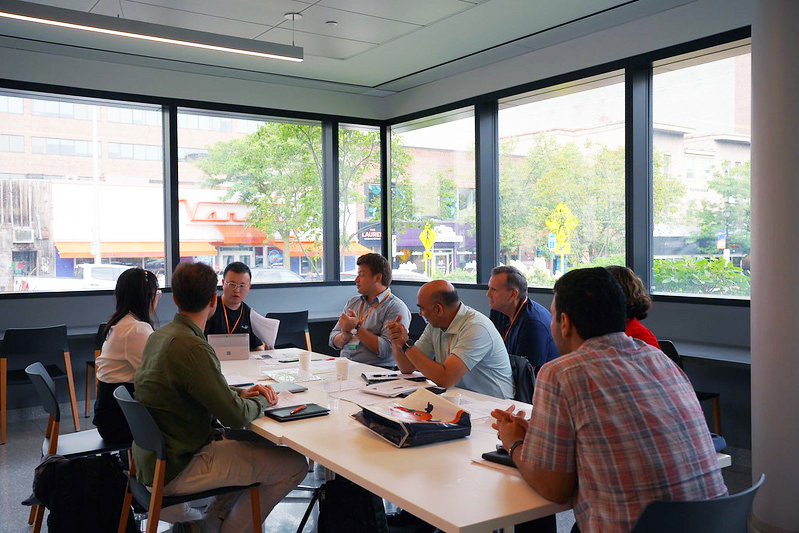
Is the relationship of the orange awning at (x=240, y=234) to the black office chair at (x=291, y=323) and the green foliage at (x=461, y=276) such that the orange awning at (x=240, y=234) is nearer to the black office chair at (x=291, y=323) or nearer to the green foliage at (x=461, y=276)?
the black office chair at (x=291, y=323)

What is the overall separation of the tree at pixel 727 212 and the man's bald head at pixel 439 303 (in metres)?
2.36

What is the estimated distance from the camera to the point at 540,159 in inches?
236

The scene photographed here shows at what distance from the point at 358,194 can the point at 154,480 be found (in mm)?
5418

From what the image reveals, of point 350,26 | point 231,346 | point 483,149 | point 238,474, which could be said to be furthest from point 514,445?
point 483,149

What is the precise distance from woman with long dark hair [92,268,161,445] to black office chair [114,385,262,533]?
1.98 feet

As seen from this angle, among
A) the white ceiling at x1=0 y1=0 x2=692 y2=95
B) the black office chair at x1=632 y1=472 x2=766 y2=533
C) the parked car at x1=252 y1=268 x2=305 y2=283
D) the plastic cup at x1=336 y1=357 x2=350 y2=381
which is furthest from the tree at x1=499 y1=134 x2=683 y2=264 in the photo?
the black office chair at x1=632 y1=472 x2=766 y2=533

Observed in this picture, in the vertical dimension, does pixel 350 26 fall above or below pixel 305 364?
above

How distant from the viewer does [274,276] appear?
23.4 ft

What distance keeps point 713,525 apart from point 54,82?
6.13m

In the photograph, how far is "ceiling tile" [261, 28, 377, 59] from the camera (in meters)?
5.34

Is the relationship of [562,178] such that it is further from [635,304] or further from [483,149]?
[635,304]

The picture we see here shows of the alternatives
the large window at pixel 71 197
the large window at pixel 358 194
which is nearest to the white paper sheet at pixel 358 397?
the large window at pixel 71 197

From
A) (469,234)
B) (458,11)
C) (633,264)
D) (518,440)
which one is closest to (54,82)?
(458,11)

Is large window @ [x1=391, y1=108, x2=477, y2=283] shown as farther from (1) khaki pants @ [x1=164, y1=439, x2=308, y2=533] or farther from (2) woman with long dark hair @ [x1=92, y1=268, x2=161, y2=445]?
(1) khaki pants @ [x1=164, y1=439, x2=308, y2=533]
